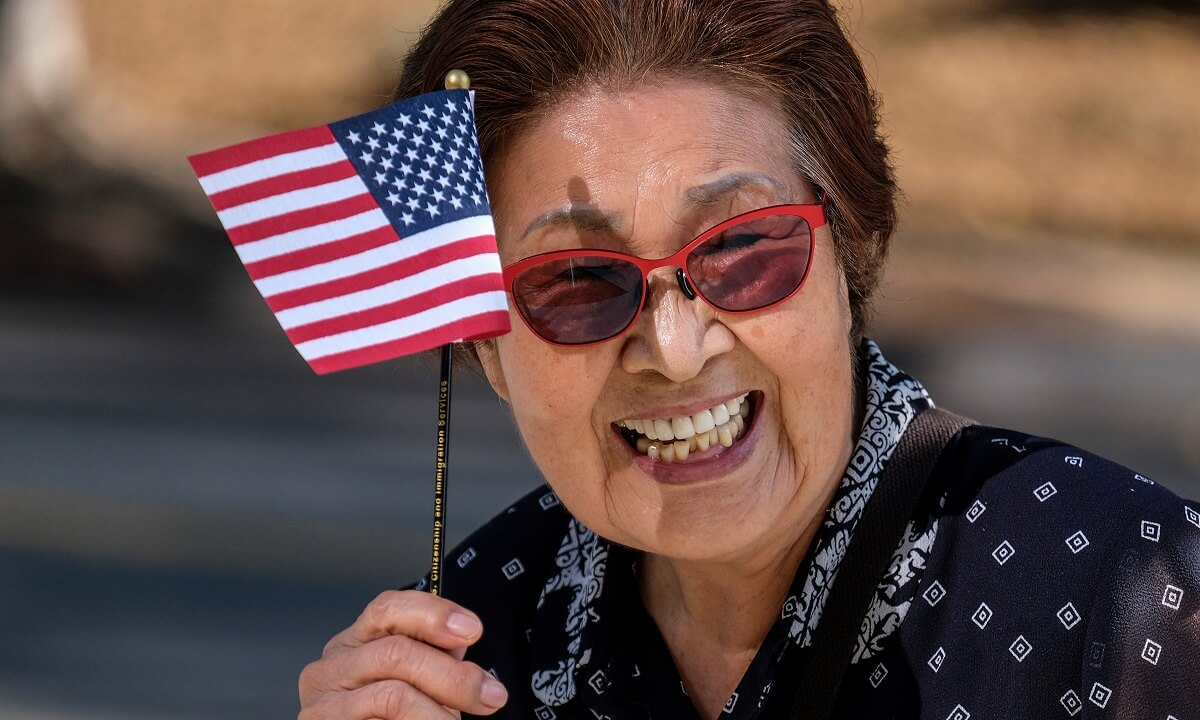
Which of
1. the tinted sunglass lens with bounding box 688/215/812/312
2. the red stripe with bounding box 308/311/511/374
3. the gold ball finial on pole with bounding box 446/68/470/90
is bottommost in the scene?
the tinted sunglass lens with bounding box 688/215/812/312

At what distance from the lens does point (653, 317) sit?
2.07 metres

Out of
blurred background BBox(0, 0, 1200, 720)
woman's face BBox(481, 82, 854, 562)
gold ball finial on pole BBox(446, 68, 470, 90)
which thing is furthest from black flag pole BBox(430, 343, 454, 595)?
blurred background BBox(0, 0, 1200, 720)

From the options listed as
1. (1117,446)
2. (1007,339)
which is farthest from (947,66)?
(1117,446)

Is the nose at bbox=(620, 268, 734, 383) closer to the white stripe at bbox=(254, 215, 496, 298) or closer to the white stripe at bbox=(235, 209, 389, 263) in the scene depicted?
the white stripe at bbox=(254, 215, 496, 298)

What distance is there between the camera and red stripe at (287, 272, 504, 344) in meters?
1.84

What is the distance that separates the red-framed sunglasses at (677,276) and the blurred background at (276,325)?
4004 millimetres

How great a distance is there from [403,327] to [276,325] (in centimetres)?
885

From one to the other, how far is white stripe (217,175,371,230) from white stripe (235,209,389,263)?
28mm

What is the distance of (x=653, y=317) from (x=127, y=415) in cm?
736

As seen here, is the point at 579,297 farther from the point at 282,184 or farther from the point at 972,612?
the point at 972,612

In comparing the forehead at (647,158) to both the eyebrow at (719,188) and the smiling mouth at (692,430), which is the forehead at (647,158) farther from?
the smiling mouth at (692,430)

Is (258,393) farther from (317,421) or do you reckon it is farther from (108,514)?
(108,514)

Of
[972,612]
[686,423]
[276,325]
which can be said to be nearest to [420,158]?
[686,423]

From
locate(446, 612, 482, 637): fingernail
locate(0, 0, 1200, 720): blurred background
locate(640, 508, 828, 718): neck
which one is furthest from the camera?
locate(0, 0, 1200, 720): blurred background
